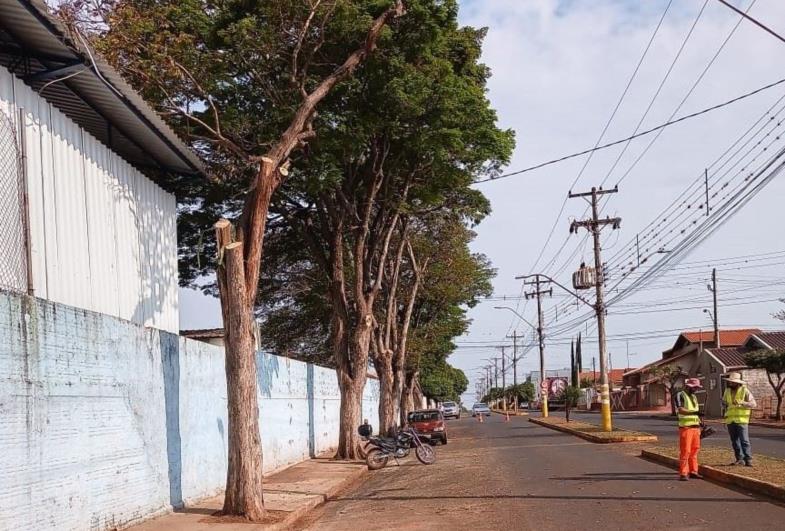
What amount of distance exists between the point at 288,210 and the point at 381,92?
6.31 meters

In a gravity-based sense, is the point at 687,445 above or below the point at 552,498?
above

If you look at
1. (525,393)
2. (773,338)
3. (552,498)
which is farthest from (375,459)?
(525,393)

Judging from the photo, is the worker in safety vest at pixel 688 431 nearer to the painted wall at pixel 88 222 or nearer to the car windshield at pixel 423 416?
the painted wall at pixel 88 222

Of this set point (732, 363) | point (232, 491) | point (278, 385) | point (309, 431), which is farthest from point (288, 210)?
point (732, 363)

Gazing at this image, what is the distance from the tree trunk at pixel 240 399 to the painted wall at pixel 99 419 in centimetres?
115

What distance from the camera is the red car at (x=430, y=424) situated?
32594mm

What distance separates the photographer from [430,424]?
33031 mm

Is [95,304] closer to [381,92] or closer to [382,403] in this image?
[381,92]

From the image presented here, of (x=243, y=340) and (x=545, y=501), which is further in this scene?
(x=545, y=501)

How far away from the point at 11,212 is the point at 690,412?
10.8m

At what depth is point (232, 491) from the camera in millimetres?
12172

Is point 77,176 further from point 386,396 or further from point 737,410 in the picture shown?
point 386,396

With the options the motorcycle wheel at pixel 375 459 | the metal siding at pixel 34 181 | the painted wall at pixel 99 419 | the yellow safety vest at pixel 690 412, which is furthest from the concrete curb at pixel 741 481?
the metal siding at pixel 34 181

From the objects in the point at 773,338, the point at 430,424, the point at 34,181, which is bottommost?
the point at 430,424
